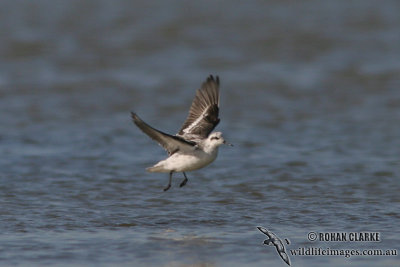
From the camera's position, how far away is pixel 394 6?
85.3 feet

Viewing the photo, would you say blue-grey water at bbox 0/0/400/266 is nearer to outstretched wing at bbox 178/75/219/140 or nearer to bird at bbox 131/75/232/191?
bird at bbox 131/75/232/191

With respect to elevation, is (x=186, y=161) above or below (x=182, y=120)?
below

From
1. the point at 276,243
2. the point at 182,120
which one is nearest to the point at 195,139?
the point at 276,243

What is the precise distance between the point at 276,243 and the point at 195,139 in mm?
1939

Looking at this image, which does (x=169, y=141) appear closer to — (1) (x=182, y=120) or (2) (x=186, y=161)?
(2) (x=186, y=161)

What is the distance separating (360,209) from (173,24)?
14691 millimetres

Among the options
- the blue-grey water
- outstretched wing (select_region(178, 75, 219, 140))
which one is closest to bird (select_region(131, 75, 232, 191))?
outstretched wing (select_region(178, 75, 219, 140))

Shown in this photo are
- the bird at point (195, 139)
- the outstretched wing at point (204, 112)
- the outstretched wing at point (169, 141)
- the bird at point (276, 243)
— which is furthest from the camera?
the outstretched wing at point (204, 112)

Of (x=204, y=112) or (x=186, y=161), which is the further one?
(x=204, y=112)

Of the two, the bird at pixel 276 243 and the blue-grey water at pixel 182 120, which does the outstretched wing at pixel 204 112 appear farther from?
the bird at pixel 276 243

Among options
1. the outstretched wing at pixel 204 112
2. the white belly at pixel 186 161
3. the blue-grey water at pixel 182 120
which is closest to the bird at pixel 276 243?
the blue-grey water at pixel 182 120

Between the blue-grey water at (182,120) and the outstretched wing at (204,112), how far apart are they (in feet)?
3.52

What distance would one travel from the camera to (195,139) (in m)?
10.5

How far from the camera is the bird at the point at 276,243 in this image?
8.86 metres
